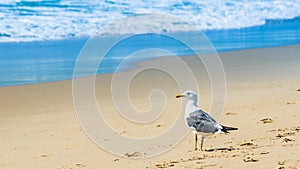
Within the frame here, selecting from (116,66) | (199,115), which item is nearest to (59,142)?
(199,115)

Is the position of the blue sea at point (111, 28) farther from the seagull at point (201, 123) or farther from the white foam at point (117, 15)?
the seagull at point (201, 123)

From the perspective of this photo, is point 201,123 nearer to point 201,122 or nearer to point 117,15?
point 201,122

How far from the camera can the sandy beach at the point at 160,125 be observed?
20.5 feet

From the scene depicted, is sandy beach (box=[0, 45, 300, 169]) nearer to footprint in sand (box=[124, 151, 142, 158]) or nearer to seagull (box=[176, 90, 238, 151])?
footprint in sand (box=[124, 151, 142, 158])

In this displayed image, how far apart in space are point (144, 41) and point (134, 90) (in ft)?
37.7

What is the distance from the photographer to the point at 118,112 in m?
9.79

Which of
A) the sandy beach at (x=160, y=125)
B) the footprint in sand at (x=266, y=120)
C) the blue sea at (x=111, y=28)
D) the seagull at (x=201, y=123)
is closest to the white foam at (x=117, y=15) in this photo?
the blue sea at (x=111, y=28)

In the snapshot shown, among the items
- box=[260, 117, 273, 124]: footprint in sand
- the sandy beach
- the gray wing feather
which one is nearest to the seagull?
the gray wing feather

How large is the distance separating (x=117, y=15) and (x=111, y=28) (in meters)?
4.66

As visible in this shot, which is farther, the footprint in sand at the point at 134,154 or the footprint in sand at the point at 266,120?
the footprint in sand at the point at 266,120

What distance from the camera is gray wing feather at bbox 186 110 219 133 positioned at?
264 inches

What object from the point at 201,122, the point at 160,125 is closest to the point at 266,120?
the point at 160,125

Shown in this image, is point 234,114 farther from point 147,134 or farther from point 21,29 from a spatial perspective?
point 21,29

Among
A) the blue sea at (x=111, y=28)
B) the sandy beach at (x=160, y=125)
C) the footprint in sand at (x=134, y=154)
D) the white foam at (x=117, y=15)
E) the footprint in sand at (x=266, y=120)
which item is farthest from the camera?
the white foam at (x=117, y=15)
